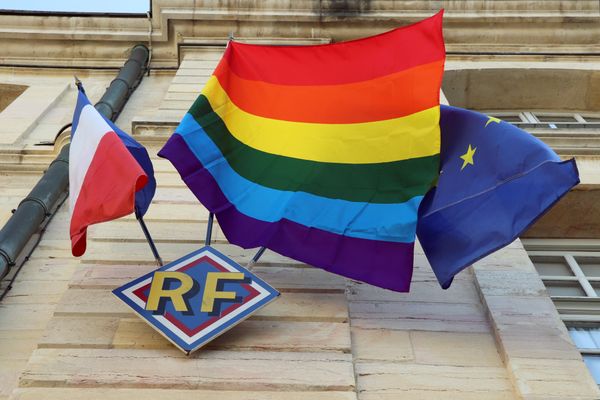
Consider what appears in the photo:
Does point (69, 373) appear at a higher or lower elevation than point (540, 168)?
lower

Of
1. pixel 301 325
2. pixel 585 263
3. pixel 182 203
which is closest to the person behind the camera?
pixel 301 325

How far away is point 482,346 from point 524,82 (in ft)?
19.7

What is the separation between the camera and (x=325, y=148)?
507 centimetres

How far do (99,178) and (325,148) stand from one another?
1564 mm

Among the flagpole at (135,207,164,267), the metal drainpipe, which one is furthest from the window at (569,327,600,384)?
the metal drainpipe

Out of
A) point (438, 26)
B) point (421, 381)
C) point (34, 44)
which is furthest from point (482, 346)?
point (34, 44)

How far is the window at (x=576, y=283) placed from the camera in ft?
17.7

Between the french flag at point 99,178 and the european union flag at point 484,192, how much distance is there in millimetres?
1850

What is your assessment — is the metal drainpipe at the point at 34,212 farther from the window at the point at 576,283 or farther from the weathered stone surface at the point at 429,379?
the window at the point at 576,283

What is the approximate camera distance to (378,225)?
462 cm

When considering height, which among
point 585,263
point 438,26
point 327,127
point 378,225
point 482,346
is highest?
point 438,26

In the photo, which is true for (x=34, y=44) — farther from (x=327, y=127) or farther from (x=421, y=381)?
(x=421, y=381)

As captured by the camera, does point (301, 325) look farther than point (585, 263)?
No

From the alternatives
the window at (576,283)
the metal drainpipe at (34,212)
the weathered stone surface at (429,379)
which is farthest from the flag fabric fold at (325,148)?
the window at (576,283)
